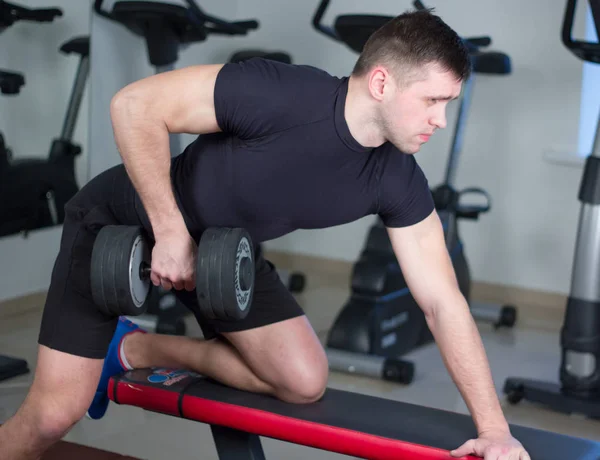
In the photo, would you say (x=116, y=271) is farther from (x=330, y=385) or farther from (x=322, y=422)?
(x=330, y=385)

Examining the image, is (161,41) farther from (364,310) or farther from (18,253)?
(364,310)

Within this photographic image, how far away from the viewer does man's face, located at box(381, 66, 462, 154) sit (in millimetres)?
1640

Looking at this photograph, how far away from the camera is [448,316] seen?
182 centimetres

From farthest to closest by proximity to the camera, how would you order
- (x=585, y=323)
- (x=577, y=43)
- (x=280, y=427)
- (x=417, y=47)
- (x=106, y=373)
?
(x=585, y=323), (x=577, y=43), (x=106, y=373), (x=280, y=427), (x=417, y=47)

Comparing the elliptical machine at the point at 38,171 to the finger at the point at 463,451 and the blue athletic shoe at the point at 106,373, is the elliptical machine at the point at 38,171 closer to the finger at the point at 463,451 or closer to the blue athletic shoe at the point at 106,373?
→ the blue athletic shoe at the point at 106,373

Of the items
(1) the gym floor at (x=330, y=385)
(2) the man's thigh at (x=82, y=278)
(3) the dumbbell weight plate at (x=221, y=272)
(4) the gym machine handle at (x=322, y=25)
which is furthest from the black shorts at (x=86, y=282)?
(4) the gym machine handle at (x=322, y=25)

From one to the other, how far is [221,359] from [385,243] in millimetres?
1253

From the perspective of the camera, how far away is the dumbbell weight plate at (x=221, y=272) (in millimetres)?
1709

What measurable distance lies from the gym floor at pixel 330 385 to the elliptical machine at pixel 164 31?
0.55 ft

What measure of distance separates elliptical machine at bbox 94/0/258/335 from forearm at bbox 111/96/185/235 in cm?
140

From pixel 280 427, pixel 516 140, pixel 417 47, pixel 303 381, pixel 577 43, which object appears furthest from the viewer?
pixel 516 140

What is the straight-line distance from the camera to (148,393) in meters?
1.99

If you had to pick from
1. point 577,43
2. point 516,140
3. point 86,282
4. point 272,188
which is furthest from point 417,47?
point 516,140

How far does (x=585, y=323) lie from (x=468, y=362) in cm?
118
